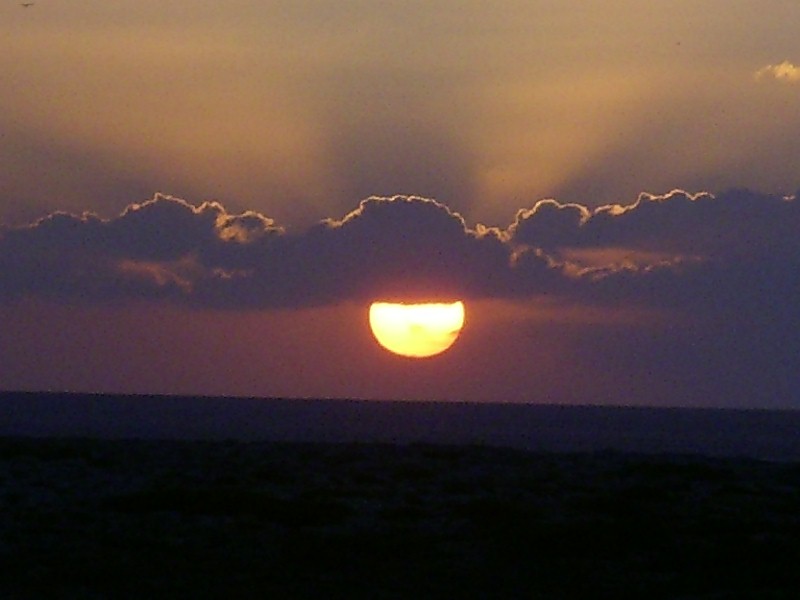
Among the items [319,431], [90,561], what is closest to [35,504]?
[90,561]

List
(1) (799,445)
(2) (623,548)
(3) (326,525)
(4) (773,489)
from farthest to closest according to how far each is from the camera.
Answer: (1) (799,445)
(4) (773,489)
(3) (326,525)
(2) (623,548)

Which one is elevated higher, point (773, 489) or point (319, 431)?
point (319, 431)

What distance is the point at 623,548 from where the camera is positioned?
29125mm

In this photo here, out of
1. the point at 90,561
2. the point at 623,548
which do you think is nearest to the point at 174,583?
the point at 90,561

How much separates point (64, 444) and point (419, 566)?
109 feet

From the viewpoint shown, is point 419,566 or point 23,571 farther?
point 419,566

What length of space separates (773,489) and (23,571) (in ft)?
80.5

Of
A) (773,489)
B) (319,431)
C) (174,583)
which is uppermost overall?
(319,431)

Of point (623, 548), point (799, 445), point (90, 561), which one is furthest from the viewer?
point (799, 445)

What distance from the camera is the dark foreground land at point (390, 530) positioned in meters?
24.4

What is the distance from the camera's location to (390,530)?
30938 millimetres

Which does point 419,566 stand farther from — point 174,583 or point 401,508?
point 401,508

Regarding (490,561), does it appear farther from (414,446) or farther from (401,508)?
(414,446)

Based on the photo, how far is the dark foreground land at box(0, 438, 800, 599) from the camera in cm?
2441
